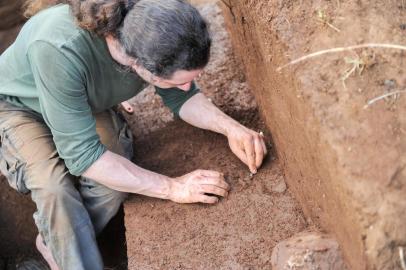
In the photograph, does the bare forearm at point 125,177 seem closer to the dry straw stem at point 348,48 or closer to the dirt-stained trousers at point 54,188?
the dirt-stained trousers at point 54,188

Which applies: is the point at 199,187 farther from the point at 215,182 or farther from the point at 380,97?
the point at 380,97

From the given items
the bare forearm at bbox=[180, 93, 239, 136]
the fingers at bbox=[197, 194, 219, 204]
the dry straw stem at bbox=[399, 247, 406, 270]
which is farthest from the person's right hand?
the dry straw stem at bbox=[399, 247, 406, 270]

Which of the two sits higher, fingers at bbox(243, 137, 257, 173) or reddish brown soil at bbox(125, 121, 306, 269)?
fingers at bbox(243, 137, 257, 173)

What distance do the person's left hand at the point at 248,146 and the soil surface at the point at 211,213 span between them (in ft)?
0.18

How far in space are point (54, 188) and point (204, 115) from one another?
727 millimetres

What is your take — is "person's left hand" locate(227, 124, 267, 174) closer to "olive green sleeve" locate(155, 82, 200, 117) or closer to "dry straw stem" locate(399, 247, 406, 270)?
"olive green sleeve" locate(155, 82, 200, 117)

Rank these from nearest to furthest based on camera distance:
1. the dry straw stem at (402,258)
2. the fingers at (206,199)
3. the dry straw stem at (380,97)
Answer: the dry straw stem at (402,258)
the dry straw stem at (380,97)
the fingers at (206,199)

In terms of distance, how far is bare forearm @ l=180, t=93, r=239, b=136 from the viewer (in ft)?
8.37

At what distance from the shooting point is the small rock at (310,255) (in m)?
1.87

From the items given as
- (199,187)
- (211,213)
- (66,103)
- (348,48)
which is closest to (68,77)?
(66,103)

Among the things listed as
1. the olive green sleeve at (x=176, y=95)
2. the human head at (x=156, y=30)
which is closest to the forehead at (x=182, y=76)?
the human head at (x=156, y=30)

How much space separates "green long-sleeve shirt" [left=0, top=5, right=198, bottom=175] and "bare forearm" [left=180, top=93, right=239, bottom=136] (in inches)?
12.7

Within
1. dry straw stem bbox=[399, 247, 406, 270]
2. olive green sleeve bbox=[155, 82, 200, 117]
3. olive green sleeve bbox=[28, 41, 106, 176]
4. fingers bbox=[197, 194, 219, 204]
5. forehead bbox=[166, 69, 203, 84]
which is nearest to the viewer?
dry straw stem bbox=[399, 247, 406, 270]

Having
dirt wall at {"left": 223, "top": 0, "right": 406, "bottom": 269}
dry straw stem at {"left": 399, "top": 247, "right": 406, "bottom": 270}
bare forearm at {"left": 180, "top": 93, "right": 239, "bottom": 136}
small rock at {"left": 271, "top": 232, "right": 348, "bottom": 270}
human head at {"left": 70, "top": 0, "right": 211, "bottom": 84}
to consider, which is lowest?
bare forearm at {"left": 180, "top": 93, "right": 239, "bottom": 136}
